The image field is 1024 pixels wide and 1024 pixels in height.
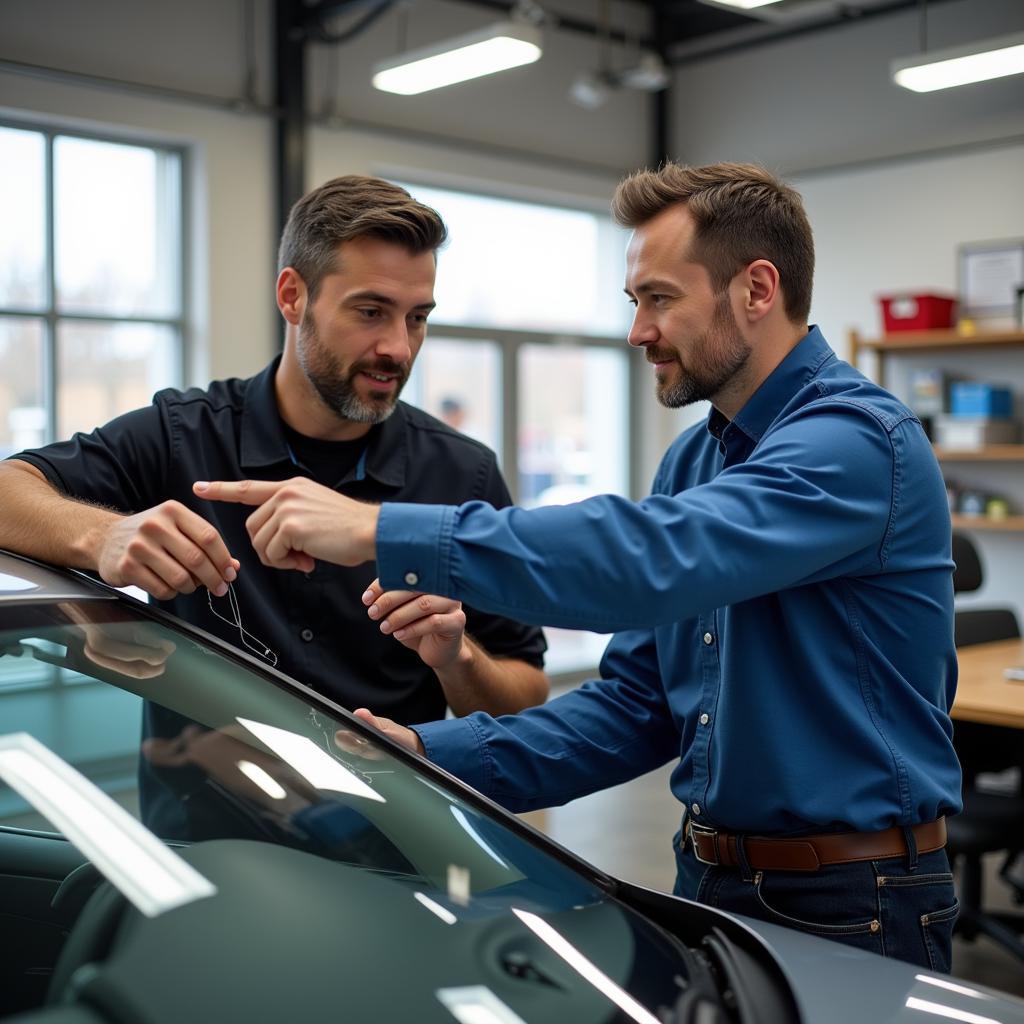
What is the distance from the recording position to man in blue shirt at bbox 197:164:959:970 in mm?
1248

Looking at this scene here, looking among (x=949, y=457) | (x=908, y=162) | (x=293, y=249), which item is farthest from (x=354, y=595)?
(x=908, y=162)

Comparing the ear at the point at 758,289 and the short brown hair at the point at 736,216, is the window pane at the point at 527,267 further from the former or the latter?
the ear at the point at 758,289

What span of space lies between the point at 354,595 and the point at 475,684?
0.78ft

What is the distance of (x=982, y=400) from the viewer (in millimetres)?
6527

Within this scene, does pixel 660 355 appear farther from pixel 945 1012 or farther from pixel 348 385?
pixel 945 1012

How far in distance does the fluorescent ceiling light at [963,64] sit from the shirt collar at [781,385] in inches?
168

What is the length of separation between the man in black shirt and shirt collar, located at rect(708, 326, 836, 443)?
0.51 meters

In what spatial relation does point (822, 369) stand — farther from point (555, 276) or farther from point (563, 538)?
point (555, 276)

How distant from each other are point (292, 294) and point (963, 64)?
4.55 m

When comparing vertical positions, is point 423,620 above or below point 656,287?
below

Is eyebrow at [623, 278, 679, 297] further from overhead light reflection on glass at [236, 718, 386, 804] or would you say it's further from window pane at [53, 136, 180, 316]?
window pane at [53, 136, 180, 316]

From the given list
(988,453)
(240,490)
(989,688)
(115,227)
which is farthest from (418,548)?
(988,453)

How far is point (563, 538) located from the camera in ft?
4.06

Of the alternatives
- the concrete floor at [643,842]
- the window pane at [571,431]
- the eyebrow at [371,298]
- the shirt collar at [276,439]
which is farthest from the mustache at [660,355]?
the window pane at [571,431]
